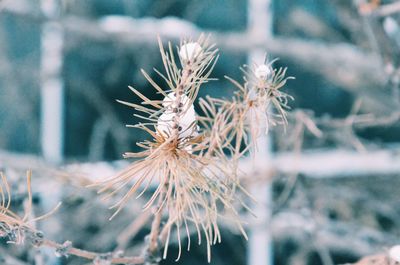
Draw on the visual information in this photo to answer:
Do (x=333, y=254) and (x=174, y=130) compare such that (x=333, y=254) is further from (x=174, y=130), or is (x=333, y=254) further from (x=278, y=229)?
(x=174, y=130)

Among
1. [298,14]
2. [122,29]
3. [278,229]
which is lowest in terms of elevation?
[278,229]

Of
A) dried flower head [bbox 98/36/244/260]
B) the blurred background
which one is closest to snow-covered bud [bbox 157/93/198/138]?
dried flower head [bbox 98/36/244/260]

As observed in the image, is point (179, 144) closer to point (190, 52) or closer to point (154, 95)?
point (190, 52)

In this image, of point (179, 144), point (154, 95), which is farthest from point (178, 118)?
point (154, 95)

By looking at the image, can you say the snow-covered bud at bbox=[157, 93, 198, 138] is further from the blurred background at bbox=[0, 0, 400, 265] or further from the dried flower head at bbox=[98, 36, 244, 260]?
the blurred background at bbox=[0, 0, 400, 265]

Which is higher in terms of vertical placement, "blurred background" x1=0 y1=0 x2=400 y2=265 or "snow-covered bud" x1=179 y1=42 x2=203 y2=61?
"blurred background" x1=0 y1=0 x2=400 y2=265

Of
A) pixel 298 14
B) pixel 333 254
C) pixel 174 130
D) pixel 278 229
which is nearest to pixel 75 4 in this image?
pixel 298 14

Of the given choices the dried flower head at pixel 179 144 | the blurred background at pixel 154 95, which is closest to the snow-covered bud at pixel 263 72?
the dried flower head at pixel 179 144

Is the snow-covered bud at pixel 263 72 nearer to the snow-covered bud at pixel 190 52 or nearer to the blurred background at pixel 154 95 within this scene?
the snow-covered bud at pixel 190 52
